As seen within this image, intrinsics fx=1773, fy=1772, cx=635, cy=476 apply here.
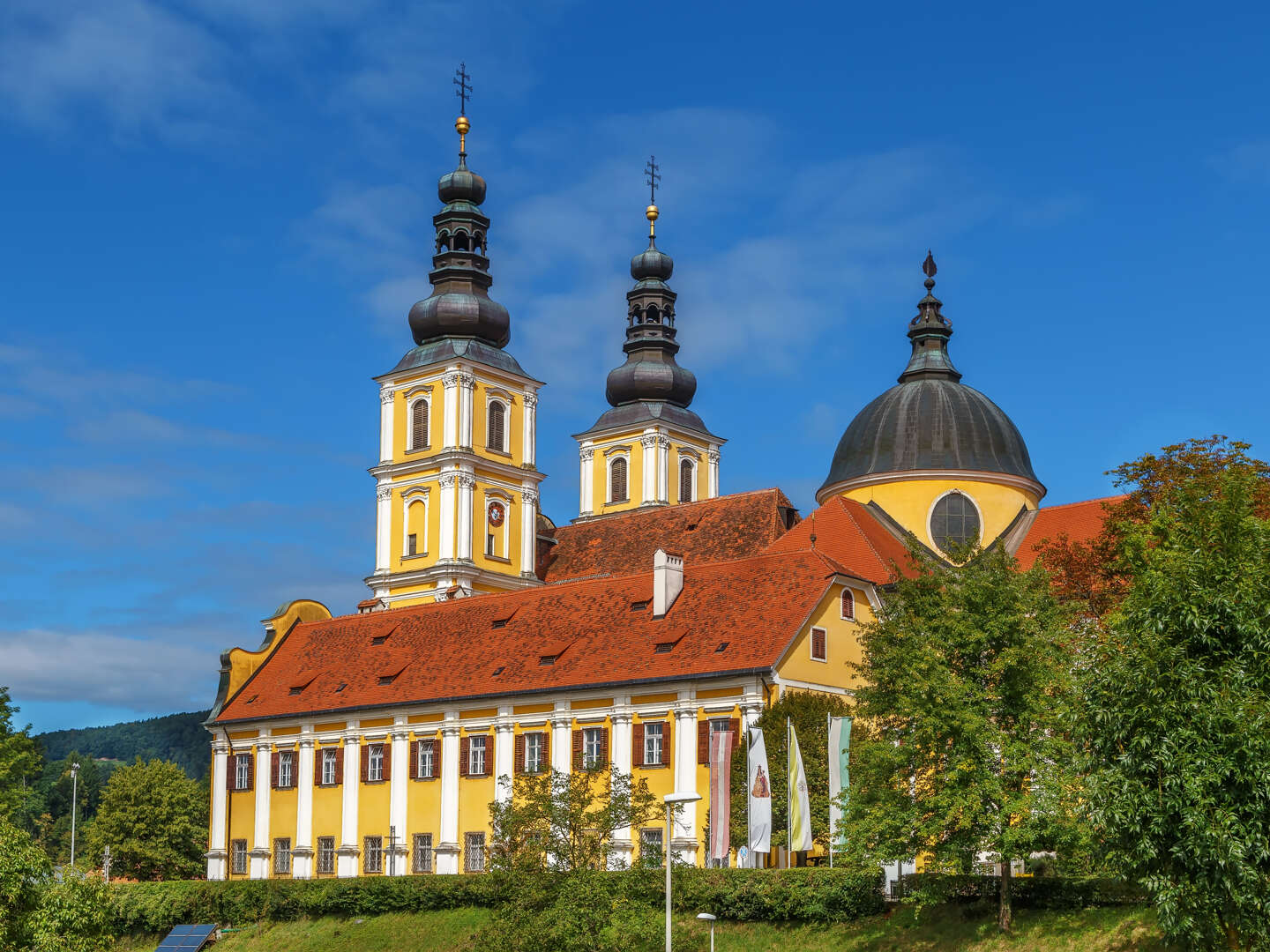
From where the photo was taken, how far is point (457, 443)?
307ft

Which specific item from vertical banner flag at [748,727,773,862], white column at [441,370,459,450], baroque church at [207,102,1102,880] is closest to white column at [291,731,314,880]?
baroque church at [207,102,1102,880]

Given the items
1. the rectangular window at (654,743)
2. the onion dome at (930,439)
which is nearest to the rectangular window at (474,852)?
the rectangular window at (654,743)

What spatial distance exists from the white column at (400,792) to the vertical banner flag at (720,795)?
559 inches

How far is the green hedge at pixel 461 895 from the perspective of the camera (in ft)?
139

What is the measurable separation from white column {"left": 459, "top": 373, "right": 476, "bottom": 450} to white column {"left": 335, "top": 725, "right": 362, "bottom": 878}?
31.0 m

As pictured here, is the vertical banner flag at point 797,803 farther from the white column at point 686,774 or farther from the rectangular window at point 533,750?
the rectangular window at point 533,750

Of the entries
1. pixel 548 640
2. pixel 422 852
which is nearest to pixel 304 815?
pixel 422 852

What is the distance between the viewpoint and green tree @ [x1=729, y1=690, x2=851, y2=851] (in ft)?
168

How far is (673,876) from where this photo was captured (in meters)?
42.9

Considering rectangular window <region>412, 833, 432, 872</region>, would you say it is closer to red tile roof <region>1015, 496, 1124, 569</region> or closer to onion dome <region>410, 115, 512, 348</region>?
red tile roof <region>1015, 496, 1124, 569</region>

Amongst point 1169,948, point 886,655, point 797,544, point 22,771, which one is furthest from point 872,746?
point 22,771

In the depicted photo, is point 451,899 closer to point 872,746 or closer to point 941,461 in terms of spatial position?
point 872,746

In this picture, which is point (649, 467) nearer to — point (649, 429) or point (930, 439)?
point (649, 429)

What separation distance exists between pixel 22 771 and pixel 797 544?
3094 centimetres
